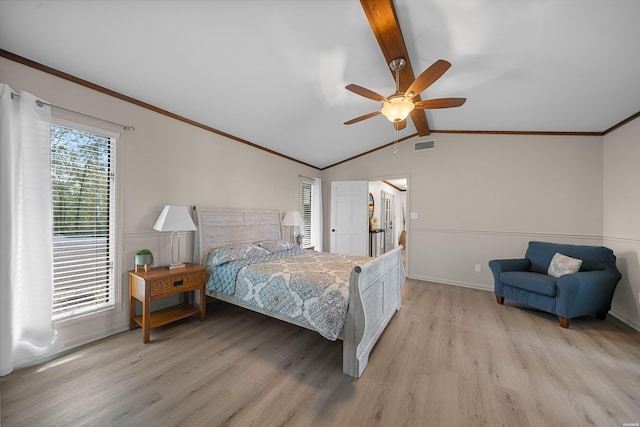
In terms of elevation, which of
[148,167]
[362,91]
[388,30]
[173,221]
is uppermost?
[388,30]

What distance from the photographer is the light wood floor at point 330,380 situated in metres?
1.48

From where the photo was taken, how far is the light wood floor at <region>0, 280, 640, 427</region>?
1.48 meters

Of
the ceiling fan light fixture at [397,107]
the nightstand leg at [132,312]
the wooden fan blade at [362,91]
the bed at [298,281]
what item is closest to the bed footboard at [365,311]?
the bed at [298,281]

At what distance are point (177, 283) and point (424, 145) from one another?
15.0 feet

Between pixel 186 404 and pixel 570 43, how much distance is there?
3948 mm

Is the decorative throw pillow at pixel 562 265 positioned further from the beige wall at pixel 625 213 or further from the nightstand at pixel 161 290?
the nightstand at pixel 161 290

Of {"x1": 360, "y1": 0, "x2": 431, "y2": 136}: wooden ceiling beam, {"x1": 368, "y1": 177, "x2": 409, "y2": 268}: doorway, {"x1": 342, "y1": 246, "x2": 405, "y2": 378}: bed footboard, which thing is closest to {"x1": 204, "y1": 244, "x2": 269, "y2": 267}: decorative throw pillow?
{"x1": 342, "y1": 246, "x2": 405, "y2": 378}: bed footboard

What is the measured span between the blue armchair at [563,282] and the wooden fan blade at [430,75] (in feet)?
8.87

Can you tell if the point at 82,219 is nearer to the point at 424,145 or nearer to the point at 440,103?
the point at 440,103

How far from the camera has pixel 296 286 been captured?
2156 millimetres

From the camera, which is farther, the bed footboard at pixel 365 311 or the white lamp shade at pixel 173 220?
the white lamp shade at pixel 173 220

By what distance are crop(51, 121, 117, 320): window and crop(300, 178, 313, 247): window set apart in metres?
3.27

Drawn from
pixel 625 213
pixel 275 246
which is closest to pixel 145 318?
pixel 275 246

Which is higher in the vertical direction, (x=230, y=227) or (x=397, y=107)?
(x=397, y=107)
